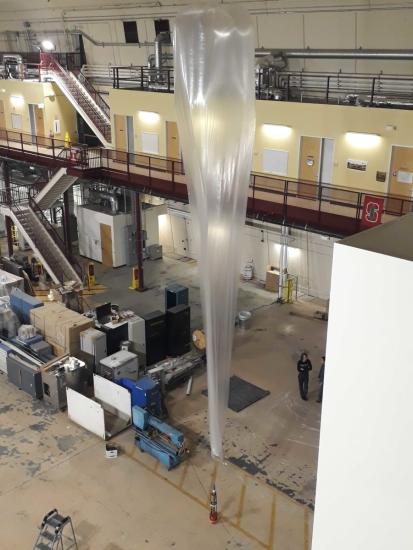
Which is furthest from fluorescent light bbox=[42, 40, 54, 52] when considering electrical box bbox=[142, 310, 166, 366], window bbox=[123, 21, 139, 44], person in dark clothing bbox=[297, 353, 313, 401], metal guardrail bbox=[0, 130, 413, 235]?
person in dark clothing bbox=[297, 353, 313, 401]

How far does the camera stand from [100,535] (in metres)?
11.0

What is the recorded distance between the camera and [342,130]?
17859mm

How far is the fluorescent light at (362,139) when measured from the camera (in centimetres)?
1722

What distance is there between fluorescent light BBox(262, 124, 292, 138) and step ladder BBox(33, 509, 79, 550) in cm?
1387

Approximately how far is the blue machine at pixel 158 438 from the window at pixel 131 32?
19.5 meters

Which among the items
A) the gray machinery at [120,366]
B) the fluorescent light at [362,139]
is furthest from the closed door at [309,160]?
the gray machinery at [120,366]

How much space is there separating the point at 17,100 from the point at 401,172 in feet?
71.2

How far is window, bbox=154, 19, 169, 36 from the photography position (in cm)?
2514

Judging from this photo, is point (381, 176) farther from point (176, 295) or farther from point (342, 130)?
point (176, 295)

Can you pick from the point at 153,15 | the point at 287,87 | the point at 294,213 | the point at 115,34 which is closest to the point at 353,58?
the point at 287,87

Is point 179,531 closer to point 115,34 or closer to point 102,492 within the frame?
point 102,492

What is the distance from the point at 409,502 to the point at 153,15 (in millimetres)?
24552

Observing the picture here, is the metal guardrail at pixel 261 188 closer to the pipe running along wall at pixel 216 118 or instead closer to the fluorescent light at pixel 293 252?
the fluorescent light at pixel 293 252

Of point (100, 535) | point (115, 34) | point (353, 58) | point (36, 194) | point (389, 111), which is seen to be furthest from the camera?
point (115, 34)
